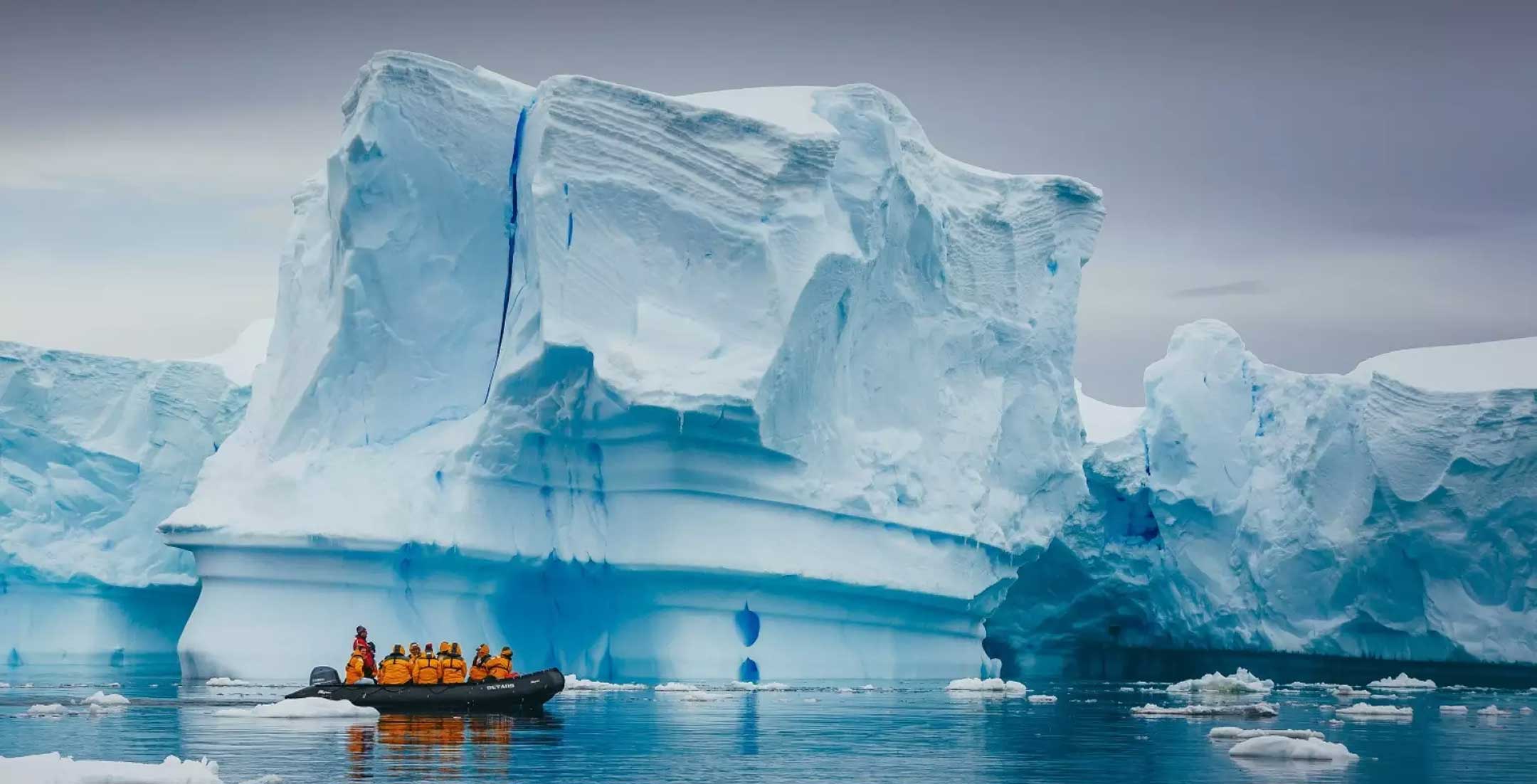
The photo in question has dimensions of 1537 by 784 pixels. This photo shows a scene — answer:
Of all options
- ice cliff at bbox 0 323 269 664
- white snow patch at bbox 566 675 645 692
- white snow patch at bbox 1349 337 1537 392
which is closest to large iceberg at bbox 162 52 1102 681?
white snow patch at bbox 566 675 645 692

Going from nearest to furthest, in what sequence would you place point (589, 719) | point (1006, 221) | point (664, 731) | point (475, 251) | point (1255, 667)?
point (664, 731) < point (589, 719) < point (475, 251) < point (1006, 221) < point (1255, 667)

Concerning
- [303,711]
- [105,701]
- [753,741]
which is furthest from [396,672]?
[753,741]

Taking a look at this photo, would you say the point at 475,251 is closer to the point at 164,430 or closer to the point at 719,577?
the point at 719,577

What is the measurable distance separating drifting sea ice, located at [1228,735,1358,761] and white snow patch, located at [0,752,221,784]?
706cm

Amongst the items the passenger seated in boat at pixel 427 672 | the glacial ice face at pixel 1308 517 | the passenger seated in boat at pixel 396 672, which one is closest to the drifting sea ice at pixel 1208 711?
the passenger seated in boat at pixel 427 672

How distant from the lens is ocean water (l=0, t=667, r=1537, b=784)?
35.5 feet

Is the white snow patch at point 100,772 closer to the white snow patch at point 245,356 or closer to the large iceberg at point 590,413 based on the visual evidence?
the large iceberg at point 590,413

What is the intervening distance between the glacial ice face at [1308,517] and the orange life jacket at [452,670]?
582 inches

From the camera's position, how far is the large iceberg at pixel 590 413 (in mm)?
21250

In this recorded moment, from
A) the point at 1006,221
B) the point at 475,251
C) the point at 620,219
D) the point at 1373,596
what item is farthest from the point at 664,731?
the point at 1373,596

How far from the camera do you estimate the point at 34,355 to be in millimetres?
30484

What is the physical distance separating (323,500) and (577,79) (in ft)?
19.6

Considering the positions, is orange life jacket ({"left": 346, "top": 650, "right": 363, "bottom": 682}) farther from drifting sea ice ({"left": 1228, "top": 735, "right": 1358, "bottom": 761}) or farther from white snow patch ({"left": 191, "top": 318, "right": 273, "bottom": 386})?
white snow patch ({"left": 191, "top": 318, "right": 273, "bottom": 386})

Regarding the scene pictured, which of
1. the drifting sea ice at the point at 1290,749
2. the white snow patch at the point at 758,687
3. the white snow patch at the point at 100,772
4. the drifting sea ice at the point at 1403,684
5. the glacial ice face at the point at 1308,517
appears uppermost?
the glacial ice face at the point at 1308,517
